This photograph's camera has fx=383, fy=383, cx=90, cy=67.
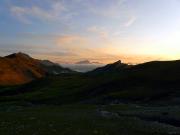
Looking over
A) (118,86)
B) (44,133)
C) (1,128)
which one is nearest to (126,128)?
(44,133)

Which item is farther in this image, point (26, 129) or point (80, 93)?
point (80, 93)

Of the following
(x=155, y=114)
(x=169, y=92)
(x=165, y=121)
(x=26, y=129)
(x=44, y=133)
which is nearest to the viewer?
(x=44, y=133)

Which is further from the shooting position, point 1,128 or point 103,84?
point 103,84

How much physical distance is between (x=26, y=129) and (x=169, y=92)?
227 ft

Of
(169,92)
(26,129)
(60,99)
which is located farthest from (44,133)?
(60,99)

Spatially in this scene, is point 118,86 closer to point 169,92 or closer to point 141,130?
point 169,92

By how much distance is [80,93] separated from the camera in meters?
132

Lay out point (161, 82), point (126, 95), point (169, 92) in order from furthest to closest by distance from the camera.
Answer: point (161, 82) → point (126, 95) → point (169, 92)

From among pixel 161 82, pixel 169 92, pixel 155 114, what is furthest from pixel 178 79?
pixel 155 114

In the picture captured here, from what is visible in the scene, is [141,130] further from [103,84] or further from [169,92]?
[103,84]

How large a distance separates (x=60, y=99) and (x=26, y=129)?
295ft

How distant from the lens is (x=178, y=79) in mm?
115250

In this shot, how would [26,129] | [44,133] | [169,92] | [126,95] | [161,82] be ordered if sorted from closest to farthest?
[44,133] → [26,129] → [169,92] → [126,95] → [161,82]

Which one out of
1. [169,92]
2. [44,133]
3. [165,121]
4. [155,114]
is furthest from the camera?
[169,92]
